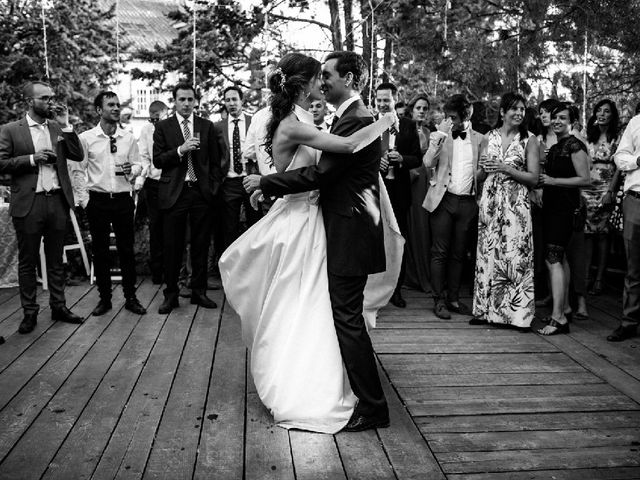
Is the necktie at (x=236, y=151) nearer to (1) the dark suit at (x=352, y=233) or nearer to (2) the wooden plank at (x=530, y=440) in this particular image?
(1) the dark suit at (x=352, y=233)

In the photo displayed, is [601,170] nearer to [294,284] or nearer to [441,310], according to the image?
[441,310]

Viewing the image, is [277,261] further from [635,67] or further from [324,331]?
[635,67]

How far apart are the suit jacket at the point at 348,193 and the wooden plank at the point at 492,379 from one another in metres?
1.00

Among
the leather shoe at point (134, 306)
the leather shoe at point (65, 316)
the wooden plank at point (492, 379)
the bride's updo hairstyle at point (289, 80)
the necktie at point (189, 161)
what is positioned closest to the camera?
the bride's updo hairstyle at point (289, 80)

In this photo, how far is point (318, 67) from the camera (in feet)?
10.8

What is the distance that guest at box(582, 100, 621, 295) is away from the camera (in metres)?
6.26

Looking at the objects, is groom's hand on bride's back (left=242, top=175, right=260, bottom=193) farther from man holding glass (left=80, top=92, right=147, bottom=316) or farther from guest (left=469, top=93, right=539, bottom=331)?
man holding glass (left=80, top=92, right=147, bottom=316)

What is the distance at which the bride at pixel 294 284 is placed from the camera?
10.4ft

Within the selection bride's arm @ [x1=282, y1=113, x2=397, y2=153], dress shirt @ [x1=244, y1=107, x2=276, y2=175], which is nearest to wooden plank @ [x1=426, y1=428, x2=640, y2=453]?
bride's arm @ [x1=282, y1=113, x2=397, y2=153]

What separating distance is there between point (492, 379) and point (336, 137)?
188 centimetres

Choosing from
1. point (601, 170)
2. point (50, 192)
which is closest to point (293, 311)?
point (50, 192)

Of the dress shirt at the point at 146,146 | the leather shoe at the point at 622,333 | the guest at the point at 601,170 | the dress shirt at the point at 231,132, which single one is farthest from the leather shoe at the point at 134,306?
the guest at the point at 601,170

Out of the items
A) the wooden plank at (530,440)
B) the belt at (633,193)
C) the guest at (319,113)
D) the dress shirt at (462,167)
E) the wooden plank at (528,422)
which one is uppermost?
the guest at (319,113)

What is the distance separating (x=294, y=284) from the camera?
331 centimetres
